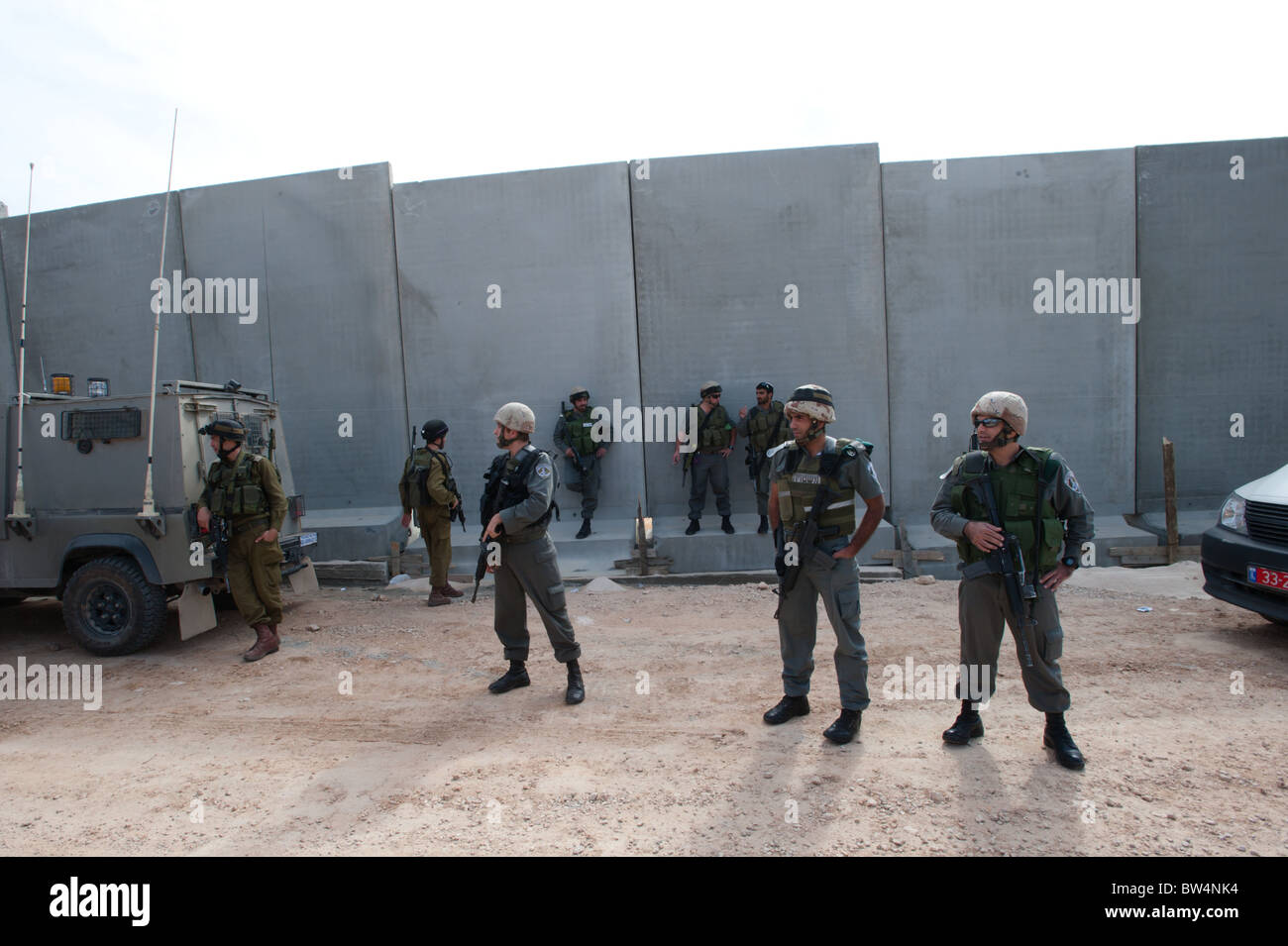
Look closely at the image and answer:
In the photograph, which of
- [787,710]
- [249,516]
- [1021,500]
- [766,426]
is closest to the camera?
[1021,500]

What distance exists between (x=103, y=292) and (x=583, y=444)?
321 inches

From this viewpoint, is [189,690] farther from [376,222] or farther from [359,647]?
[376,222]

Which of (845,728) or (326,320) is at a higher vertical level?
(326,320)

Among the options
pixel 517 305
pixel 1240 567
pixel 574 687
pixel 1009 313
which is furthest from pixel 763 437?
pixel 574 687

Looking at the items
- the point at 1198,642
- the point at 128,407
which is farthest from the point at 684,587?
the point at 128,407

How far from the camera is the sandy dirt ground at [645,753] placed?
299 centimetres

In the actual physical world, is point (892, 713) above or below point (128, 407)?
below

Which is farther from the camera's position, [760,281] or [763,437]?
[760,281]

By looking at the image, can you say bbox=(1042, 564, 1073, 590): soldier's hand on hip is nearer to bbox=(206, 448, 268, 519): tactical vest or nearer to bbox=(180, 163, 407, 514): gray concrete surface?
bbox=(206, 448, 268, 519): tactical vest

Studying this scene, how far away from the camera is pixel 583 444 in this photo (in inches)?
378

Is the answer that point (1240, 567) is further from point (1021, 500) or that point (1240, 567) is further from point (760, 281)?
point (760, 281)
